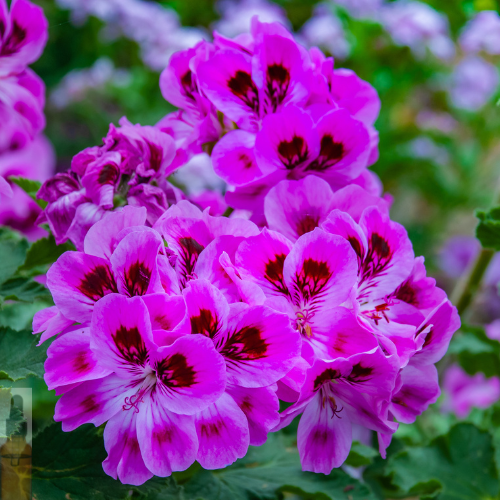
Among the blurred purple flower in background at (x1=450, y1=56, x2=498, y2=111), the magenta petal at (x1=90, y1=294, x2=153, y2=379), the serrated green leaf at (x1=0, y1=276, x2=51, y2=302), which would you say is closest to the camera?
the magenta petal at (x1=90, y1=294, x2=153, y2=379)

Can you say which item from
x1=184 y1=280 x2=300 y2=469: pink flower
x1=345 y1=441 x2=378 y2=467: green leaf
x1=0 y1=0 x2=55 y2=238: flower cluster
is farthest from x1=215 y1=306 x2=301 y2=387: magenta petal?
x1=0 y1=0 x2=55 y2=238: flower cluster

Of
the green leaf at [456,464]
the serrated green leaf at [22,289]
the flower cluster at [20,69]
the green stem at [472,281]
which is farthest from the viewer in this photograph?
the green stem at [472,281]

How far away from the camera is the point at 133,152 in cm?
60

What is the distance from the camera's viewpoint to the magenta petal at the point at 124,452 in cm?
47

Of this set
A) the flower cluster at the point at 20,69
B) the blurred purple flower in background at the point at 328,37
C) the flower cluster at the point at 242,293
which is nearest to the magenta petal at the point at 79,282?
the flower cluster at the point at 242,293

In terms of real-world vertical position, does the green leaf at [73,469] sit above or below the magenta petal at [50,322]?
below

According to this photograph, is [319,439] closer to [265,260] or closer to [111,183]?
[265,260]

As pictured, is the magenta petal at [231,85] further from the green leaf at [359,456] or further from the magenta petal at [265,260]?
the green leaf at [359,456]

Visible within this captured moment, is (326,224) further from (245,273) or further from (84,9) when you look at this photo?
(84,9)

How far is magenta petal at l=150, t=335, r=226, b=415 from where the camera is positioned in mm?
448

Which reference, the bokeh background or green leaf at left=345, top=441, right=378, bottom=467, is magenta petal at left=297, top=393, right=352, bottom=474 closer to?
green leaf at left=345, top=441, right=378, bottom=467

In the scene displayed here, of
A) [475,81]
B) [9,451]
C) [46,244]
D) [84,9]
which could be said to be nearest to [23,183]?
[46,244]

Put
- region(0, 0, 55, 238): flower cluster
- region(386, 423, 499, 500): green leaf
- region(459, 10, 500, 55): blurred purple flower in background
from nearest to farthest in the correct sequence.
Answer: region(0, 0, 55, 238): flower cluster → region(386, 423, 499, 500): green leaf → region(459, 10, 500, 55): blurred purple flower in background

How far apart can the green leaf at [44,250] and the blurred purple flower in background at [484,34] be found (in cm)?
190
